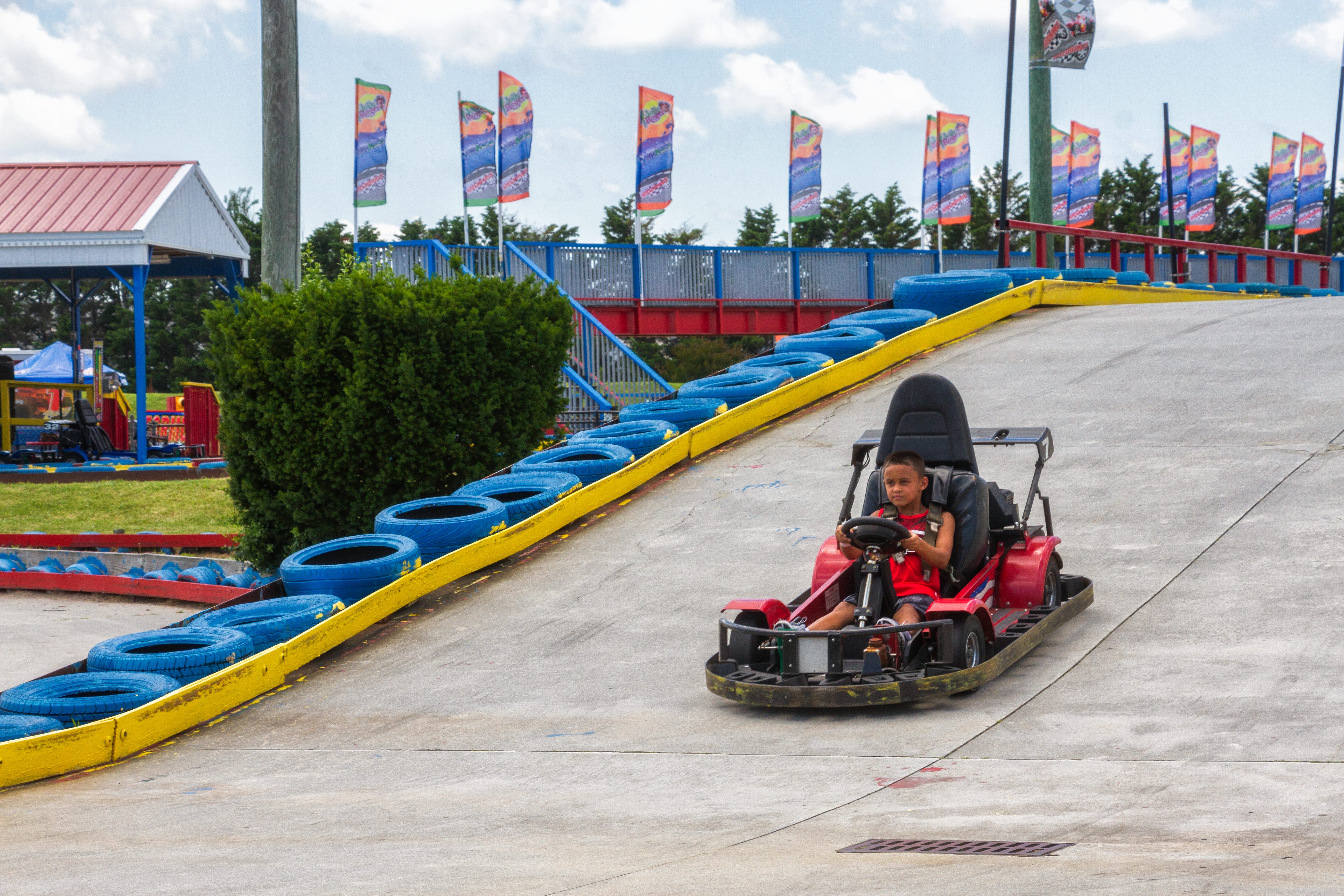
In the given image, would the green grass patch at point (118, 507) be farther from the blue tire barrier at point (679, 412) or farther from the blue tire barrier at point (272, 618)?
the blue tire barrier at point (272, 618)

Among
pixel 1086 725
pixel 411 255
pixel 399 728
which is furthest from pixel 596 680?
pixel 411 255

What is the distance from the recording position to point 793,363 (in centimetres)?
1445

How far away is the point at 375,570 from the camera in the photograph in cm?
856

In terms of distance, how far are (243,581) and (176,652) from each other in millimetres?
5712

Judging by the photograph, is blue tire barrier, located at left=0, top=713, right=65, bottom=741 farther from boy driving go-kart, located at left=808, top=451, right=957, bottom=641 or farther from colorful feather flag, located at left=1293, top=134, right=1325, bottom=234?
colorful feather flag, located at left=1293, top=134, right=1325, bottom=234

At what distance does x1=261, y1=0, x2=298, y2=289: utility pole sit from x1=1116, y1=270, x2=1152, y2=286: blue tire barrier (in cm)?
1241

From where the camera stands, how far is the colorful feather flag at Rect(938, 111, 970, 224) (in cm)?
3397

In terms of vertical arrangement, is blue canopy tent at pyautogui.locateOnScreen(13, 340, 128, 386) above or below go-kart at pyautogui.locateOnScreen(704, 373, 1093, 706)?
above

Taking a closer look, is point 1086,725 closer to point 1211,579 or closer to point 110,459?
point 1211,579

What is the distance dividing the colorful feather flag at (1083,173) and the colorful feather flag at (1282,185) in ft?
22.7

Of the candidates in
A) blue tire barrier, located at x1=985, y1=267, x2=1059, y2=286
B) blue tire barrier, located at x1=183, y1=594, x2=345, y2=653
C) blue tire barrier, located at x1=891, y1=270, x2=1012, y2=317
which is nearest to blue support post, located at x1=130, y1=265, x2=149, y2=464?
blue tire barrier, located at x1=891, y1=270, x2=1012, y2=317

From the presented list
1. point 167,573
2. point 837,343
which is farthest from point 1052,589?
point 167,573

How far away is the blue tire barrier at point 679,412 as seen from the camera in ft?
40.9

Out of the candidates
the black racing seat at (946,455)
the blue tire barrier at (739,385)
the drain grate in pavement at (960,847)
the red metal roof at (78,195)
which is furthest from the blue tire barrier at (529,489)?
the red metal roof at (78,195)
